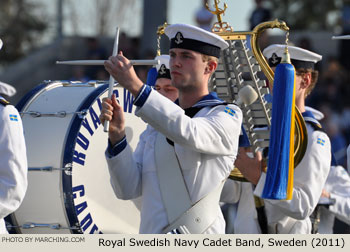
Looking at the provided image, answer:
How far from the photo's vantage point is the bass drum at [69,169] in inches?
247

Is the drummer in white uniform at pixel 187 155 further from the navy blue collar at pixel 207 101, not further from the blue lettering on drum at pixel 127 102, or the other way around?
the blue lettering on drum at pixel 127 102

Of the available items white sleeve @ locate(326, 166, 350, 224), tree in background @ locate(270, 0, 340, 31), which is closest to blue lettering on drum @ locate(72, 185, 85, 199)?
white sleeve @ locate(326, 166, 350, 224)

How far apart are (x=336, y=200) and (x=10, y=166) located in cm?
252

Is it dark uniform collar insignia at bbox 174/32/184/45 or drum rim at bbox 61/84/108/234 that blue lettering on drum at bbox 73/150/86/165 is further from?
dark uniform collar insignia at bbox 174/32/184/45

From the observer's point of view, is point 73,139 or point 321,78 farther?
point 321,78

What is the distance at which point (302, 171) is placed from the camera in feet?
20.4

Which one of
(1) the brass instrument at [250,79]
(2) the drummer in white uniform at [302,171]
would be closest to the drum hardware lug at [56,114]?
(1) the brass instrument at [250,79]

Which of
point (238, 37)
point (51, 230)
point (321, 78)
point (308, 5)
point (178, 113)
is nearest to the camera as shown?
point (178, 113)

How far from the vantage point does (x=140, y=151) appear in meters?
5.46

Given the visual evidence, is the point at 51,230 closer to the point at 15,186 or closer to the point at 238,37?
the point at 15,186

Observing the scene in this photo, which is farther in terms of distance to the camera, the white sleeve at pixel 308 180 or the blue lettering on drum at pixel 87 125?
the blue lettering on drum at pixel 87 125

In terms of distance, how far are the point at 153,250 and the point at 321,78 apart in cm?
988

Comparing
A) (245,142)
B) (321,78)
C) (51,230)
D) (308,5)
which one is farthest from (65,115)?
(308,5)

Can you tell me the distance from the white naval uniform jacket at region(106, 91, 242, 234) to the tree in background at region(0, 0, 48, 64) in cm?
1695
